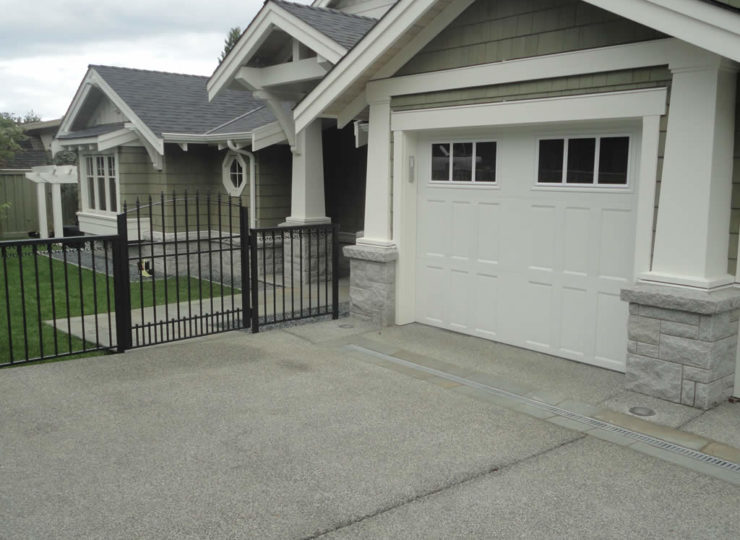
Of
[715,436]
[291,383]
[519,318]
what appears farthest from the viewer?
[519,318]

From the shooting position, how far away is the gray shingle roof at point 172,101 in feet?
45.2

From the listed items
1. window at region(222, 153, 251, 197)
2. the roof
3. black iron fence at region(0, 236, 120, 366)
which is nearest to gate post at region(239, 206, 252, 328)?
black iron fence at region(0, 236, 120, 366)

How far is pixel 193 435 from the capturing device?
16.5 ft

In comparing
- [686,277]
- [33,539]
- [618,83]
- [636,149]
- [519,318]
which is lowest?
[33,539]

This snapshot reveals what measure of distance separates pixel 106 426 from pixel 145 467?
3.02 ft

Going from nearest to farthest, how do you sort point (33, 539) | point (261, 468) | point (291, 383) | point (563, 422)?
point (33, 539), point (261, 468), point (563, 422), point (291, 383)

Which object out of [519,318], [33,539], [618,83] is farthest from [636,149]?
[33,539]

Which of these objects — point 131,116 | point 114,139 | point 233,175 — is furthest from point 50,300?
point 131,116

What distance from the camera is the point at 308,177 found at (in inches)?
451

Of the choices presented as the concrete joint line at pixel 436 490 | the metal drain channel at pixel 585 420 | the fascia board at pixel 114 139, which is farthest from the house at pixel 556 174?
the fascia board at pixel 114 139

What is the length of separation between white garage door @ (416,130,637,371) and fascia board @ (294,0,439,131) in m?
1.24

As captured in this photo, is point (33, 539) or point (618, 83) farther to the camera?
point (618, 83)

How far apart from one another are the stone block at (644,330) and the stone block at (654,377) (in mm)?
159

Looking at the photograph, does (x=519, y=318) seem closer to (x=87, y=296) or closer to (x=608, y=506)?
(x=608, y=506)
